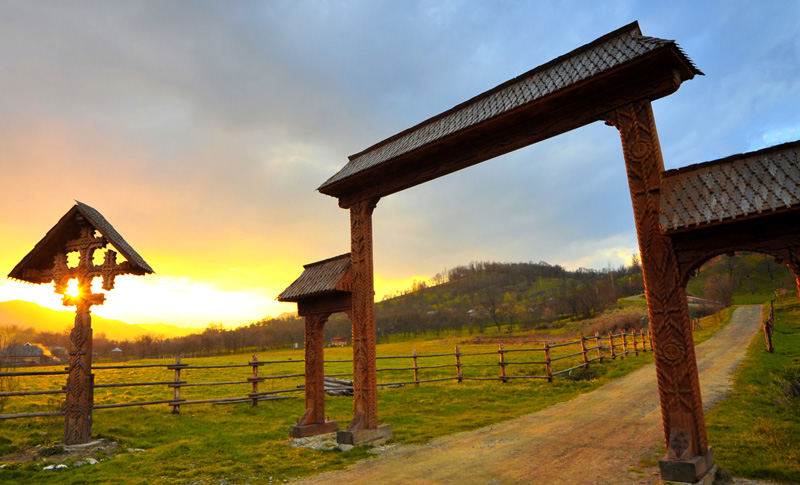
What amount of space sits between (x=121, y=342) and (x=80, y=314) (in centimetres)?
8995

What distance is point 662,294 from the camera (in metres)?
5.11

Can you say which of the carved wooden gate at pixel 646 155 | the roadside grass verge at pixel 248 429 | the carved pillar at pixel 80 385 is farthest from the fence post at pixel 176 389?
the carved wooden gate at pixel 646 155

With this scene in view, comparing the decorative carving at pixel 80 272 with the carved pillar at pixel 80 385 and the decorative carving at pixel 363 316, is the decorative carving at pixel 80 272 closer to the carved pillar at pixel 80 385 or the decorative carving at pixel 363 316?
the carved pillar at pixel 80 385

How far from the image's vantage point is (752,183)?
4754 mm

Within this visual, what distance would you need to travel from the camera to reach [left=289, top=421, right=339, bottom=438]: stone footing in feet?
28.0

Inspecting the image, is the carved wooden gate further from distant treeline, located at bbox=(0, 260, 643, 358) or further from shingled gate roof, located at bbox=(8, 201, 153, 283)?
distant treeline, located at bbox=(0, 260, 643, 358)

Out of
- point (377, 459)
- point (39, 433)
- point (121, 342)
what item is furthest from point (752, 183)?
point (121, 342)

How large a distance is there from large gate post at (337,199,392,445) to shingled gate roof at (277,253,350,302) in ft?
0.82

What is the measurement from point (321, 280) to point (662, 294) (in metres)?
6.43

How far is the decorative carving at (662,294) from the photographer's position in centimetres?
484

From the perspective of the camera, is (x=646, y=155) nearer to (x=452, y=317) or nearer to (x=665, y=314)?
(x=665, y=314)

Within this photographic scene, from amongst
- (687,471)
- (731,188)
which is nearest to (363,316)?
(687,471)

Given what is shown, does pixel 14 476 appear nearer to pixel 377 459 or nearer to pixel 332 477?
pixel 332 477

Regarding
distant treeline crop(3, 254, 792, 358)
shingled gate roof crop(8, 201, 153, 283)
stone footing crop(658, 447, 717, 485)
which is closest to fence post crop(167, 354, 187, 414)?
shingled gate roof crop(8, 201, 153, 283)
